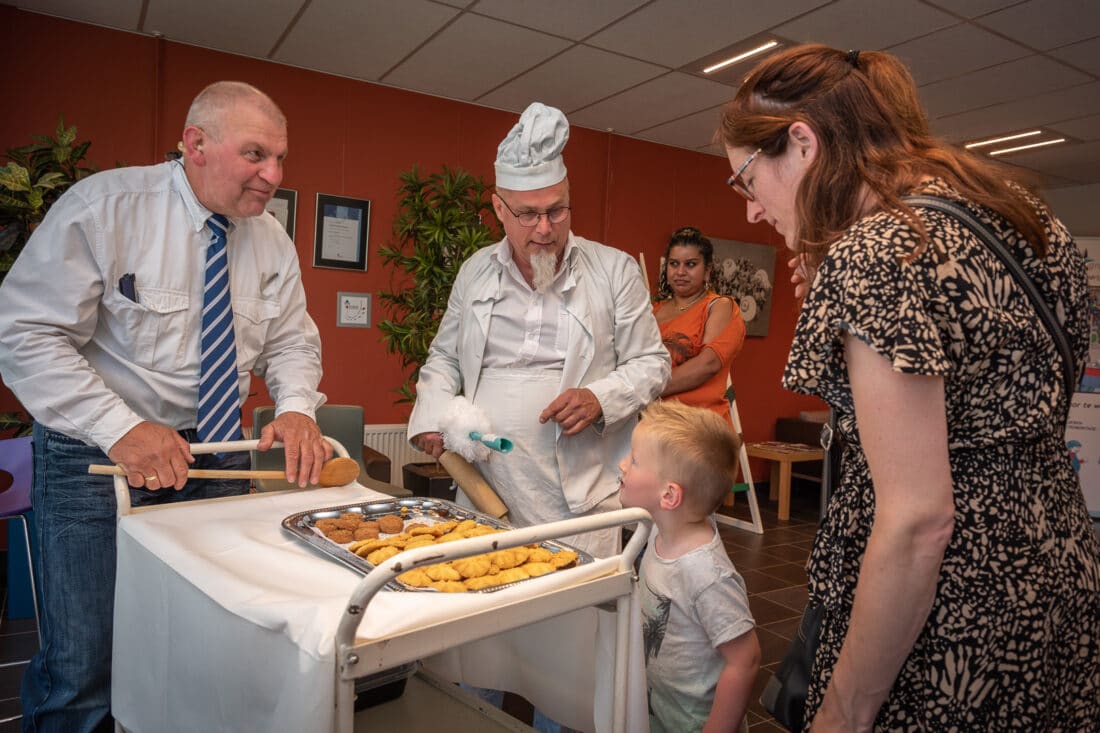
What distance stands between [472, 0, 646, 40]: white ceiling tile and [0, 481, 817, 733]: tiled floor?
9.67ft

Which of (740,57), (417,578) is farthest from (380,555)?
(740,57)

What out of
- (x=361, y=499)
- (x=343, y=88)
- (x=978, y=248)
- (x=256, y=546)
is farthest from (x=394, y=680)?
(x=343, y=88)

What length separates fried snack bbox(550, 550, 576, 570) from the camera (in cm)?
111

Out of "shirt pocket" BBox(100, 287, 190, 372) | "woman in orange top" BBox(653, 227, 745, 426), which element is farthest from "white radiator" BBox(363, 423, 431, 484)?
"shirt pocket" BBox(100, 287, 190, 372)

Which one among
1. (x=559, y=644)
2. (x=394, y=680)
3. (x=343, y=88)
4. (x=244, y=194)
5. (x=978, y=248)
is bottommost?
(x=394, y=680)

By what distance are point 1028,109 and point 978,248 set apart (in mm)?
5221

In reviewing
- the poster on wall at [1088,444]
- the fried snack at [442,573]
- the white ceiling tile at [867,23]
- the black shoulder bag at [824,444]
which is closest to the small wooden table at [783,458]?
the poster on wall at [1088,444]

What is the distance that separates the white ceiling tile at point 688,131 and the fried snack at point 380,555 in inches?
186

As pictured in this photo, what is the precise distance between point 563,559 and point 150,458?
2.58 feet

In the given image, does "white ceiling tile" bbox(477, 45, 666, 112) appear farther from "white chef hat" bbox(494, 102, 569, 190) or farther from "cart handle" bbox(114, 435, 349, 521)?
"cart handle" bbox(114, 435, 349, 521)

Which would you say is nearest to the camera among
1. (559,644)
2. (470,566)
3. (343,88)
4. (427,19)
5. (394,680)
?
(470,566)

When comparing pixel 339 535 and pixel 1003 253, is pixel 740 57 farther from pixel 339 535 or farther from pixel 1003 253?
pixel 339 535

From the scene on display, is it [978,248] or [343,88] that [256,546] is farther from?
[343,88]

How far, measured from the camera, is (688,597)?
147cm
